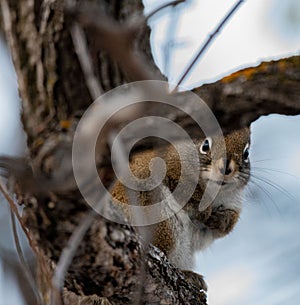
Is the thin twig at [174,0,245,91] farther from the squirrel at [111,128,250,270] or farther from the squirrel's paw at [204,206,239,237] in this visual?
the squirrel's paw at [204,206,239,237]

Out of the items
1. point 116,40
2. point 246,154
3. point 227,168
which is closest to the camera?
point 116,40

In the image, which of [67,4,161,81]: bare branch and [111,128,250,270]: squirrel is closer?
[67,4,161,81]: bare branch

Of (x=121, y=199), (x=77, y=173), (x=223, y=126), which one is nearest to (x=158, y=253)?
(x=121, y=199)

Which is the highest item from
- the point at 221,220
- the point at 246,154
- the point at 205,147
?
the point at 246,154

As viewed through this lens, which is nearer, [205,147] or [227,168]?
[205,147]

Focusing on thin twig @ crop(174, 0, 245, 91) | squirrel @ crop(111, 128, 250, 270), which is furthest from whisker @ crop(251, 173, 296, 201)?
thin twig @ crop(174, 0, 245, 91)

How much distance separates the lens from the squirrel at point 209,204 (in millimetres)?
2855

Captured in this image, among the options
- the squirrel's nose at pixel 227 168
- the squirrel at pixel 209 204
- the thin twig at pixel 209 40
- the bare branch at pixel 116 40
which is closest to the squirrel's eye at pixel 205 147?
the squirrel at pixel 209 204

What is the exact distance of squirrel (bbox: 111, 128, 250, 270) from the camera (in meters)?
2.86

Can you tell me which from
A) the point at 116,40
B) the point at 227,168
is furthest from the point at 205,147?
the point at 116,40

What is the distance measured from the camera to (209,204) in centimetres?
312

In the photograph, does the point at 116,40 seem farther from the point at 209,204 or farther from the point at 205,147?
the point at 209,204

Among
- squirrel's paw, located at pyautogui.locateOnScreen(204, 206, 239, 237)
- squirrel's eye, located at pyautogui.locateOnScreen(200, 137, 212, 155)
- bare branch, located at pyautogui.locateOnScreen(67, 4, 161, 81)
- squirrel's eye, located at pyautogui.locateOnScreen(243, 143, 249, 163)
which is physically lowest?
bare branch, located at pyautogui.locateOnScreen(67, 4, 161, 81)

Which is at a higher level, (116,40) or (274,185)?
(274,185)
